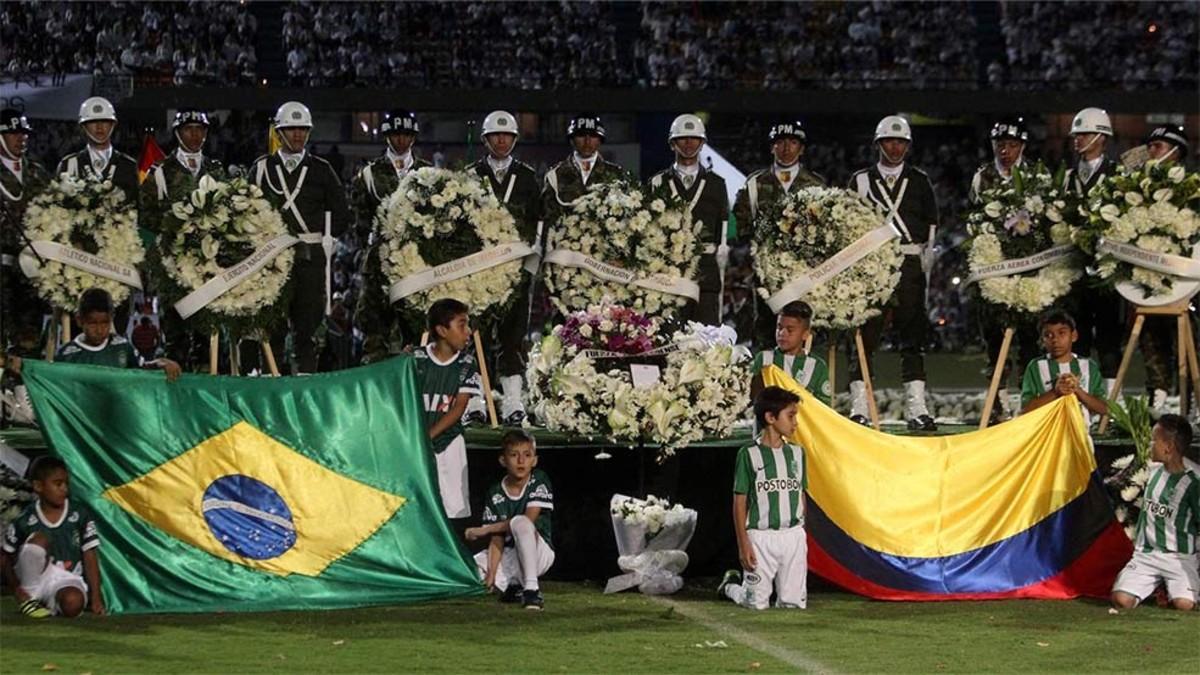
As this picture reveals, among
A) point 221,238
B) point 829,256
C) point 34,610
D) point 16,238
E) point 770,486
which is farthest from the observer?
point 16,238

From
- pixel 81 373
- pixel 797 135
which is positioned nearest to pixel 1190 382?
pixel 797 135

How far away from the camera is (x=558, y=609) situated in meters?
11.4

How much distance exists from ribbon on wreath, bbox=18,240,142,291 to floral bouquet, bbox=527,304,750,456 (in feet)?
10.9

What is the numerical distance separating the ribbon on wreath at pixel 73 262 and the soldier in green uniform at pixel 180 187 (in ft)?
1.14

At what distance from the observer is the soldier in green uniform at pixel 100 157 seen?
1538 centimetres

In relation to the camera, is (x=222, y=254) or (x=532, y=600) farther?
(x=222, y=254)

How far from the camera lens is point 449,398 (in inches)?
477

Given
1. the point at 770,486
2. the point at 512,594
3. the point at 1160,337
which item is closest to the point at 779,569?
the point at 770,486

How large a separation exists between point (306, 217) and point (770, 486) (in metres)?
5.32

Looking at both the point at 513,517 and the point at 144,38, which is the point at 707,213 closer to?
the point at 513,517

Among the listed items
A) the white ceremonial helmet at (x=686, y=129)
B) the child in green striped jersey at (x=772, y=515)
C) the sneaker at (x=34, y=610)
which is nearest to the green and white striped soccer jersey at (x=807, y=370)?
the child in green striped jersey at (x=772, y=515)

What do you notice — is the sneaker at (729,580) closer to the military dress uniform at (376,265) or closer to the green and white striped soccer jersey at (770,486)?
the green and white striped soccer jersey at (770,486)

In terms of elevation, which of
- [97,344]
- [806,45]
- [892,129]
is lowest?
[97,344]

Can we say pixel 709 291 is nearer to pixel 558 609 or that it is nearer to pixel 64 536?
pixel 558 609
